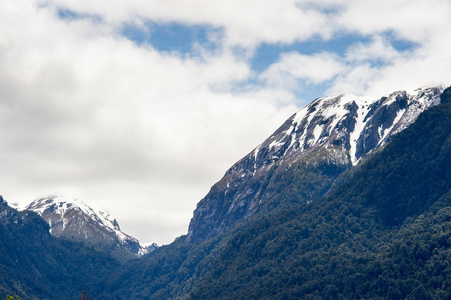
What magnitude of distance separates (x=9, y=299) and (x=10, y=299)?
0.48 metres

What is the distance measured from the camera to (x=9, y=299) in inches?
4464

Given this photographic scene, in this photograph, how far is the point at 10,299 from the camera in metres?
113
